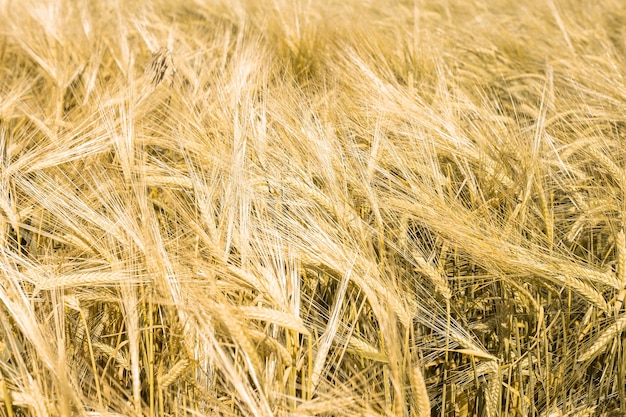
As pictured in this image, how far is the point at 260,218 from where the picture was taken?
1038 millimetres

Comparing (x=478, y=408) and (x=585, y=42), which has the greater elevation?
(x=585, y=42)

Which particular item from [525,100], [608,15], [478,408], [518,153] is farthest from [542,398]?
[608,15]

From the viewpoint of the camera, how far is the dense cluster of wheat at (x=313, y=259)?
0.89m

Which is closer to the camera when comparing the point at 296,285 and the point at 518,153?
the point at 296,285

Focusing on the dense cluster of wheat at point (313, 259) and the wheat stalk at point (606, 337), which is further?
the wheat stalk at point (606, 337)

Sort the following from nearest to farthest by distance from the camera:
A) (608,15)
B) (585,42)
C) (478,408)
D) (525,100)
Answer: (478,408)
(525,100)
(585,42)
(608,15)

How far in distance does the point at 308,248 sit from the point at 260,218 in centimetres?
9

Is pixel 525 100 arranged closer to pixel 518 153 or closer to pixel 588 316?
pixel 518 153

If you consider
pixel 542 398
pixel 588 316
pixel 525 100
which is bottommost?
pixel 542 398

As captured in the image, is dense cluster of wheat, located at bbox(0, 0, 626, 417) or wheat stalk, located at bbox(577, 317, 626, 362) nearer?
dense cluster of wheat, located at bbox(0, 0, 626, 417)

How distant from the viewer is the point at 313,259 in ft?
3.31

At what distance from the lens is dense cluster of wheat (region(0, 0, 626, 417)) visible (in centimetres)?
89

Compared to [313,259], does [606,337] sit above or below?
below

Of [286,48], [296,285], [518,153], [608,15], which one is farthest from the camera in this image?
[608,15]
